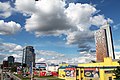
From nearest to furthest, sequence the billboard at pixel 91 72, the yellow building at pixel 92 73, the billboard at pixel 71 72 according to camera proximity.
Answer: the yellow building at pixel 92 73 < the billboard at pixel 91 72 < the billboard at pixel 71 72

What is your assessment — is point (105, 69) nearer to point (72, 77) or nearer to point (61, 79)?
point (72, 77)

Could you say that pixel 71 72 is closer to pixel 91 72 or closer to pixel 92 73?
pixel 91 72

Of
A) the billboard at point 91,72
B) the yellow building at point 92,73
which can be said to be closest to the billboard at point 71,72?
the yellow building at point 92,73

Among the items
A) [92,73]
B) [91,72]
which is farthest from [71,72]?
[92,73]

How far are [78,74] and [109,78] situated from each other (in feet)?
63.9

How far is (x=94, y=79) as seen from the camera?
→ 112 m

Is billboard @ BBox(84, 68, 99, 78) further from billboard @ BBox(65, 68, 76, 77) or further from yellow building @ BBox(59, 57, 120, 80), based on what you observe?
billboard @ BBox(65, 68, 76, 77)

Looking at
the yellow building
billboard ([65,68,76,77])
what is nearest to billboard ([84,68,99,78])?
the yellow building

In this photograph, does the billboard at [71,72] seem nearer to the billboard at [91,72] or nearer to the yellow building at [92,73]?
the yellow building at [92,73]

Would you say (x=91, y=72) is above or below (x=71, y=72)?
above

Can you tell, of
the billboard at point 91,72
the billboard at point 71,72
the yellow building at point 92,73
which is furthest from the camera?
the billboard at point 71,72

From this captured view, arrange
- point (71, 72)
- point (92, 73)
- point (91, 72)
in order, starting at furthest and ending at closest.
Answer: point (71, 72) < point (91, 72) < point (92, 73)

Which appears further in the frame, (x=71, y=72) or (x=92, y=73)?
(x=71, y=72)

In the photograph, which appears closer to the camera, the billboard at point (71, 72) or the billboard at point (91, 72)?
the billboard at point (91, 72)
